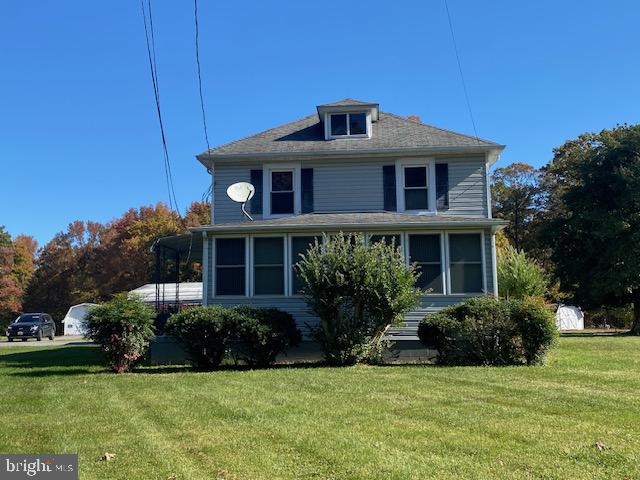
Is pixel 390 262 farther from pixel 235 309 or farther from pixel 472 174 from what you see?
pixel 472 174

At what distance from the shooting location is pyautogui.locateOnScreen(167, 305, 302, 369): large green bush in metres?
12.6

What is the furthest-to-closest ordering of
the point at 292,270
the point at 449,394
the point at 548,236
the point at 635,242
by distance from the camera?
the point at 548,236
the point at 635,242
the point at 292,270
the point at 449,394

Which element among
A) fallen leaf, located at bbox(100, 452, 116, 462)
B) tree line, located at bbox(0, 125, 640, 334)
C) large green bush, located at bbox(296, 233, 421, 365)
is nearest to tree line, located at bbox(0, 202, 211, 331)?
tree line, located at bbox(0, 125, 640, 334)

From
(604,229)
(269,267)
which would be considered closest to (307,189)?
(269,267)

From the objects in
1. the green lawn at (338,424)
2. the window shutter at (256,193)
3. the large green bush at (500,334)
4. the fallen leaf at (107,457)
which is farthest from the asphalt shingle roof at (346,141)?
the fallen leaf at (107,457)

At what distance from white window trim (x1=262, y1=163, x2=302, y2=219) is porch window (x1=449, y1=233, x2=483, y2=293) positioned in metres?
4.46

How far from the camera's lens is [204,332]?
41.4 ft

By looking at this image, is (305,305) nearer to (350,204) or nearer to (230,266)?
(230,266)

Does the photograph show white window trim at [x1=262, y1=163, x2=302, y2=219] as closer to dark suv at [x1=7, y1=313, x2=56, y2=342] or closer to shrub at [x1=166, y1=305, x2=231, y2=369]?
shrub at [x1=166, y1=305, x2=231, y2=369]

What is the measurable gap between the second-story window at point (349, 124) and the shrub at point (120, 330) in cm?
819

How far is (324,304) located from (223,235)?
417cm

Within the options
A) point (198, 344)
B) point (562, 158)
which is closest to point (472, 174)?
point (198, 344)

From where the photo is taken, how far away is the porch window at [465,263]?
15328mm

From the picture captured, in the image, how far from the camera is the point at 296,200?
16859mm
